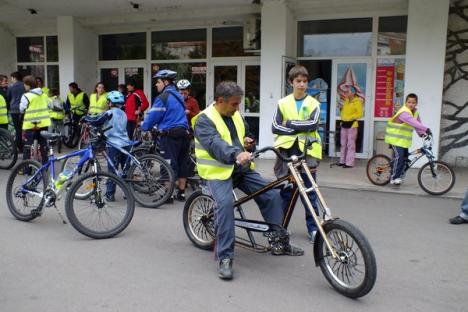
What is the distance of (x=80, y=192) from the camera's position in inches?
215

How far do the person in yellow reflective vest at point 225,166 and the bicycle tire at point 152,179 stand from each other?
2431mm

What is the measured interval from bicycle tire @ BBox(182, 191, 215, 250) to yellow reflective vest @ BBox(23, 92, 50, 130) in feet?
16.8

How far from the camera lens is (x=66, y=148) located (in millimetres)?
13742

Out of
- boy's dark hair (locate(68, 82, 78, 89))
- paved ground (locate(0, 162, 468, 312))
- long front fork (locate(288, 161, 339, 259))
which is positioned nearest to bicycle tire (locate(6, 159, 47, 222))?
paved ground (locate(0, 162, 468, 312))

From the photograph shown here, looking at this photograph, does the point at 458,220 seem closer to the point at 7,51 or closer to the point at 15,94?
the point at 15,94

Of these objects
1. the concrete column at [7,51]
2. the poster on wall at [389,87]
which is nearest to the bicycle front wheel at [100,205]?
the poster on wall at [389,87]

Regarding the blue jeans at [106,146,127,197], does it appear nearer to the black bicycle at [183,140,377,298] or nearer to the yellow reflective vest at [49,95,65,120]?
the black bicycle at [183,140,377,298]

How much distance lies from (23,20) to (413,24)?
11705mm

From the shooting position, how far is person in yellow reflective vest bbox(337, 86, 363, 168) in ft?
35.6

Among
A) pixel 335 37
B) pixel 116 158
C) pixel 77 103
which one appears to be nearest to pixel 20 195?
pixel 116 158

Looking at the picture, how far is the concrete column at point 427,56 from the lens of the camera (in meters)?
10.6

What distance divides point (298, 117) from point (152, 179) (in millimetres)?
2528

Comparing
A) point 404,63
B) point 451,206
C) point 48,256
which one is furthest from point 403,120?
point 48,256

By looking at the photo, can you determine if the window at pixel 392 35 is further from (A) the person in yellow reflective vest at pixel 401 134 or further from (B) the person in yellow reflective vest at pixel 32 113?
(B) the person in yellow reflective vest at pixel 32 113
